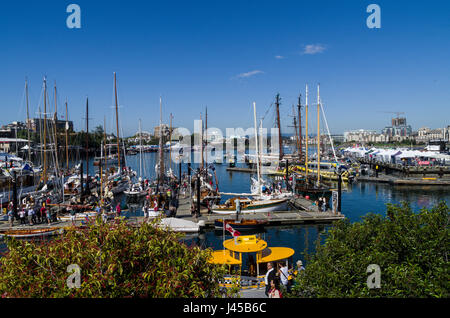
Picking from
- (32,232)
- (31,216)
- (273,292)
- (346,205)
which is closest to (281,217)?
(346,205)

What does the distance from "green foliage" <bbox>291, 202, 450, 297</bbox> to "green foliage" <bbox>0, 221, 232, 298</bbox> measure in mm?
2551

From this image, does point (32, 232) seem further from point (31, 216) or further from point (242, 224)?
point (242, 224)

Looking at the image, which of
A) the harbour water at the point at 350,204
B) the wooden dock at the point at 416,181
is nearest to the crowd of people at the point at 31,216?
the harbour water at the point at 350,204

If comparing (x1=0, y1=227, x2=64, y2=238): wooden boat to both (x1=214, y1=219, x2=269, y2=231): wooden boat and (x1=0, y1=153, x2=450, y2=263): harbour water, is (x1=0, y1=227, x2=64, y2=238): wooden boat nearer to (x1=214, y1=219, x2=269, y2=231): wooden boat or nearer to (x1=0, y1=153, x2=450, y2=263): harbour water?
(x1=0, y1=153, x2=450, y2=263): harbour water

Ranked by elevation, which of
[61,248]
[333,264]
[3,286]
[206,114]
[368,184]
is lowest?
[368,184]

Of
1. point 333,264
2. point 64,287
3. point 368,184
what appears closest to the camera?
point 64,287

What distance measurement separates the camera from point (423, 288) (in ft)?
20.9

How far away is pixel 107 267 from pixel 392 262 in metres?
6.71

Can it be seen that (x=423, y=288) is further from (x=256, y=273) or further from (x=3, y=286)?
(x=256, y=273)

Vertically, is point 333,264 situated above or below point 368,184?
above

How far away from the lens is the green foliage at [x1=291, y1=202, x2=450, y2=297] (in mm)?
6480

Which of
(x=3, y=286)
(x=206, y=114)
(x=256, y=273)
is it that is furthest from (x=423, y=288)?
(x=206, y=114)
